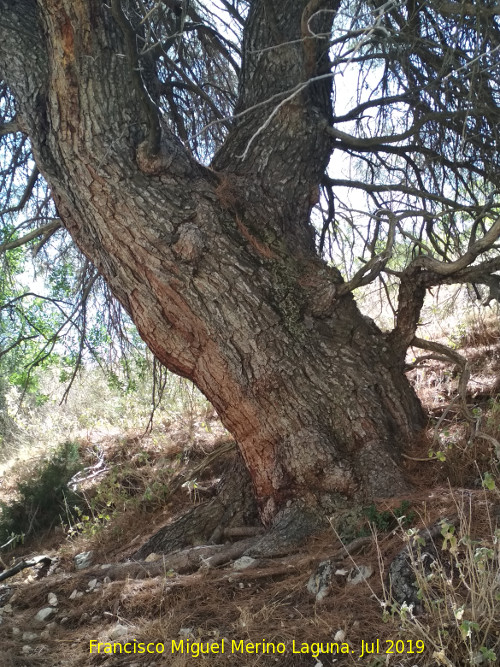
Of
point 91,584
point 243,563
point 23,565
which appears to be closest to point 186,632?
point 243,563

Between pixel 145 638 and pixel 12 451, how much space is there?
7.01 metres

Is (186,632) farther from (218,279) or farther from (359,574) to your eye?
(218,279)

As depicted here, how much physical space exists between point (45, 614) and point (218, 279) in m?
1.97

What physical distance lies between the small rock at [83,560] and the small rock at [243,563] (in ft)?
4.35

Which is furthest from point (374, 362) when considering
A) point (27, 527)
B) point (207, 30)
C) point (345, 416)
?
point (27, 527)

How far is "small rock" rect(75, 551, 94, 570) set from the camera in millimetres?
3943

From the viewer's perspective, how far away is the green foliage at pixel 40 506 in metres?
5.45

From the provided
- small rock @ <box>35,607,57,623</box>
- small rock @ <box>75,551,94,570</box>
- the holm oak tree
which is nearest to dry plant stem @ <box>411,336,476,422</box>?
the holm oak tree

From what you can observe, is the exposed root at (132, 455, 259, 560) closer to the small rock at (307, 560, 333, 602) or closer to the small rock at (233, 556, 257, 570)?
the small rock at (233, 556, 257, 570)

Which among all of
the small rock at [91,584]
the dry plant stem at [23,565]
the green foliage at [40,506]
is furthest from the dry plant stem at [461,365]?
the green foliage at [40,506]

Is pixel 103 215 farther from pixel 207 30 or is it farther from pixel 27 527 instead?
pixel 27 527

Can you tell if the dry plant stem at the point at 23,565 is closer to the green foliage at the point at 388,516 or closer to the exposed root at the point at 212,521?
the exposed root at the point at 212,521

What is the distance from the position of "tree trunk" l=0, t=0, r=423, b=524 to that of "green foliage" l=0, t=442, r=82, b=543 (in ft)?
8.88

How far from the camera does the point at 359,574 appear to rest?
103 inches
